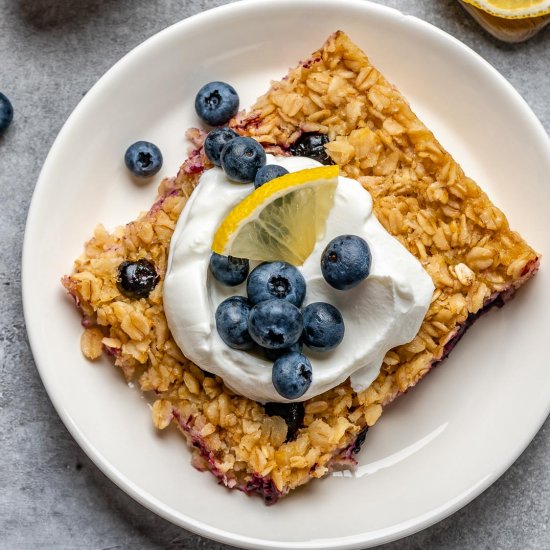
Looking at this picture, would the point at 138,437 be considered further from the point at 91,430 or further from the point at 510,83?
the point at 510,83

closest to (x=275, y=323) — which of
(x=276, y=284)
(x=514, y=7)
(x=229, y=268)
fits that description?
(x=276, y=284)

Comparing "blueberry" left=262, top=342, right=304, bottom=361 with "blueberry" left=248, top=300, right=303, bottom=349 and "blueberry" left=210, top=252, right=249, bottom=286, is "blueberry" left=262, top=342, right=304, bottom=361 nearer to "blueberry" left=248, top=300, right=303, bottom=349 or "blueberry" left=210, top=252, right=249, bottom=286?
"blueberry" left=248, top=300, right=303, bottom=349

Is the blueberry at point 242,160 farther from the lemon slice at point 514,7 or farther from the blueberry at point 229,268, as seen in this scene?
the lemon slice at point 514,7

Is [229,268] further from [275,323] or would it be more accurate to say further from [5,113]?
[5,113]

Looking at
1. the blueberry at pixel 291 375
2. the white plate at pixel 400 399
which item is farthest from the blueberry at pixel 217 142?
the blueberry at pixel 291 375

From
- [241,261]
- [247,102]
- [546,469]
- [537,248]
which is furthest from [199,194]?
[546,469]

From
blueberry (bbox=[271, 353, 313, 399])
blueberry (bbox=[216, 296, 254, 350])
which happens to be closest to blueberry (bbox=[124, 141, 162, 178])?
blueberry (bbox=[216, 296, 254, 350])
